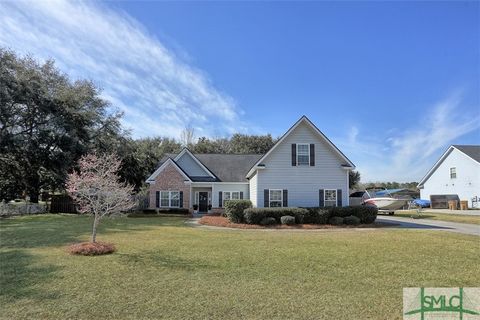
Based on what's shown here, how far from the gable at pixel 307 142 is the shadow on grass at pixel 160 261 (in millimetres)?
12934

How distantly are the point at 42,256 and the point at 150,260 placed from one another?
3462 mm

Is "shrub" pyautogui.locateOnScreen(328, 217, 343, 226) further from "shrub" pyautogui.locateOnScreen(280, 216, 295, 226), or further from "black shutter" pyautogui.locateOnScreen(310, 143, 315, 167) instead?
"black shutter" pyautogui.locateOnScreen(310, 143, 315, 167)

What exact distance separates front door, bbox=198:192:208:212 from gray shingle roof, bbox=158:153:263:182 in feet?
5.74

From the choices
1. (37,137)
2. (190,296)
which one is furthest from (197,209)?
(190,296)

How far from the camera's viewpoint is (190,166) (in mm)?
31609

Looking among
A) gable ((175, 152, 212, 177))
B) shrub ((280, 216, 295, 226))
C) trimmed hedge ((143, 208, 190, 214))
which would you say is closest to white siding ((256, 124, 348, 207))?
shrub ((280, 216, 295, 226))

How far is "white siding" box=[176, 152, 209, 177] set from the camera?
103ft

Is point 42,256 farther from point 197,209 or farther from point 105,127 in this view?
point 105,127

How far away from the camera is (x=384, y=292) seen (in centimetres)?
656

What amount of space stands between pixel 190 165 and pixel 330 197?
14.4 meters

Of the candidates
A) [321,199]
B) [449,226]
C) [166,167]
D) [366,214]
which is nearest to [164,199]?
[166,167]

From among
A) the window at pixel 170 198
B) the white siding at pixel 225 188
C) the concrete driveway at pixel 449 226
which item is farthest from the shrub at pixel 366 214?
the window at pixel 170 198

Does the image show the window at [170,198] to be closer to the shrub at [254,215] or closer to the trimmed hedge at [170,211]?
the trimmed hedge at [170,211]

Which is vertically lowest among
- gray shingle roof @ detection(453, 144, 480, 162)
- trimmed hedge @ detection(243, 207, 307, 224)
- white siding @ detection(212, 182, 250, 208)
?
trimmed hedge @ detection(243, 207, 307, 224)
